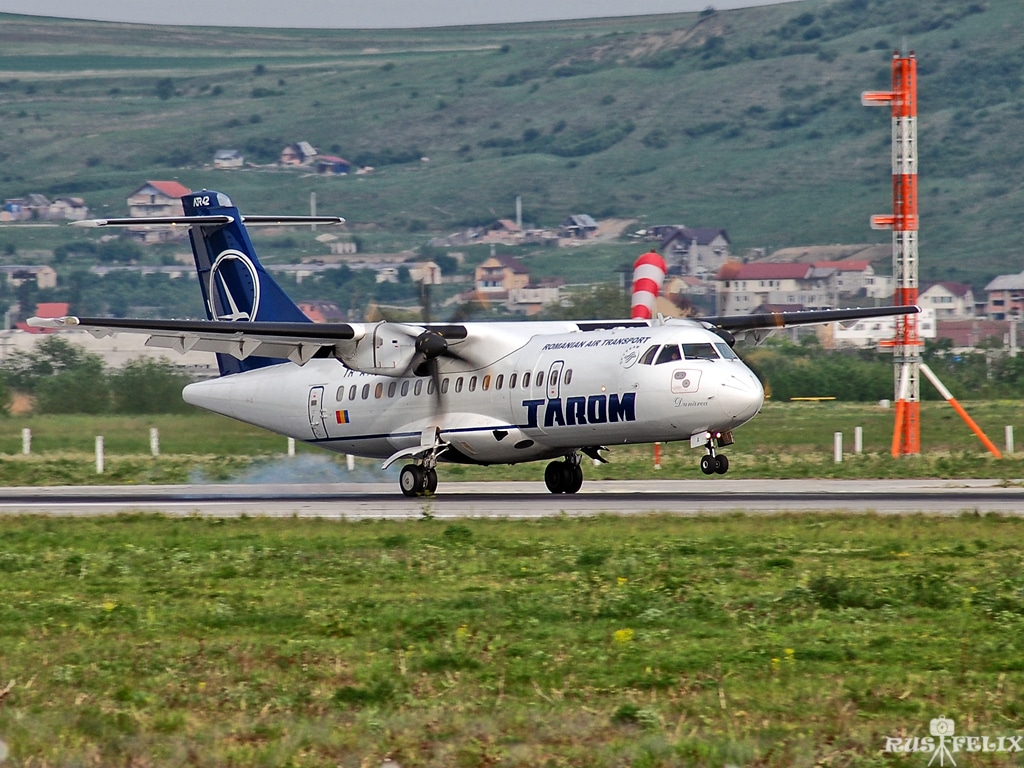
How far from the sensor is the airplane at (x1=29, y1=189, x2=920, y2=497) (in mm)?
26984

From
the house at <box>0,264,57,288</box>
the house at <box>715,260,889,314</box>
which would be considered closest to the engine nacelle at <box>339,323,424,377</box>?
the house at <box>715,260,889,314</box>

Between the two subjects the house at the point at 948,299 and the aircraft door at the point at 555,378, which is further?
the house at the point at 948,299

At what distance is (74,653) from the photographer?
496 inches

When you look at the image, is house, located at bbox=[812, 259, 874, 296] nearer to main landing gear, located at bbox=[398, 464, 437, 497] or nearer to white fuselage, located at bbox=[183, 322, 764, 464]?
white fuselage, located at bbox=[183, 322, 764, 464]

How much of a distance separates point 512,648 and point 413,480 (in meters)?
17.7

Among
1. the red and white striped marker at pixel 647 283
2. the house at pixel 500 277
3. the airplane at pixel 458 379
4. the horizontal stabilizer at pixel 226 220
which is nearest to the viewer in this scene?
the airplane at pixel 458 379

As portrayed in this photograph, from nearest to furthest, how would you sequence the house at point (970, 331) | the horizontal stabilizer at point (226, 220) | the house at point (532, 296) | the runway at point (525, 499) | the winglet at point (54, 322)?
1. the runway at point (525, 499)
2. the winglet at point (54, 322)
3. the horizontal stabilizer at point (226, 220)
4. the house at point (970, 331)
5. the house at point (532, 296)

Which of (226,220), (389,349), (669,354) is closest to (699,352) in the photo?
(669,354)

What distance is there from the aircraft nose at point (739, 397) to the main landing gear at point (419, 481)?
21.8 ft

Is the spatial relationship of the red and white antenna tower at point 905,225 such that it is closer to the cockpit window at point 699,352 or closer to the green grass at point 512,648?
the cockpit window at point 699,352

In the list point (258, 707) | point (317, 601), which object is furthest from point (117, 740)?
point (317, 601)

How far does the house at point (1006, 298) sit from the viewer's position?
554 feet
